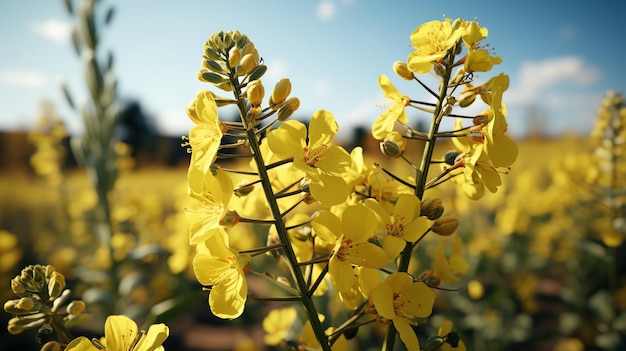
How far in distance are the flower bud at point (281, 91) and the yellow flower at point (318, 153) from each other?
0.26 feet

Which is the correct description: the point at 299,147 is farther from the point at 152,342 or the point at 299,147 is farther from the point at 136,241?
the point at 136,241

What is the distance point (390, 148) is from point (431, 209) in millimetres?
189

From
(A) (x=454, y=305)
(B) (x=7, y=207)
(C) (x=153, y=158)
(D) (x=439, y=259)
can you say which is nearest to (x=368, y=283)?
(D) (x=439, y=259)

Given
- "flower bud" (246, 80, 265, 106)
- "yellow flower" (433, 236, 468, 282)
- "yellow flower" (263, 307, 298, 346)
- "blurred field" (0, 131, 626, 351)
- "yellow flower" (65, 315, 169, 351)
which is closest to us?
"yellow flower" (65, 315, 169, 351)

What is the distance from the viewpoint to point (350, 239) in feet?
2.97

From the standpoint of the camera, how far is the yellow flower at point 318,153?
0.91 m

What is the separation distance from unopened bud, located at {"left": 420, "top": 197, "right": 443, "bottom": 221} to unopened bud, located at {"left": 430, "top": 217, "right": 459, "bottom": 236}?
50mm

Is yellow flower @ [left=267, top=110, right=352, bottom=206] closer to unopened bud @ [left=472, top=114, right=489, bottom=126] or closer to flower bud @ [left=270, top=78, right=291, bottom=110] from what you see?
flower bud @ [left=270, top=78, right=291, bottom=110]

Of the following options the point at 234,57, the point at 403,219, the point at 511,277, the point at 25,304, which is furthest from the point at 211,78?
the point at 511,277

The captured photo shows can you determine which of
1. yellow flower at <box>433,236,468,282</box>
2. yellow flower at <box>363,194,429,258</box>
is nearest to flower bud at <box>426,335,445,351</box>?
yellow flower at <box>433,236,468,282</box>

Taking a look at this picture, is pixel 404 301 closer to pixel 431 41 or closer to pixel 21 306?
pixel 431 41

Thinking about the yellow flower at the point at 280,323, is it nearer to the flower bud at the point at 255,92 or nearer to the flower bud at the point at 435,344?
the flower bud at the point at 435,344

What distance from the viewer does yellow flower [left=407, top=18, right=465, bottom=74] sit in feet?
3.34

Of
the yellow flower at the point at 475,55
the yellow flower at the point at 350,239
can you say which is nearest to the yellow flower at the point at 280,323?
the yellow flower at the point at 350,239
